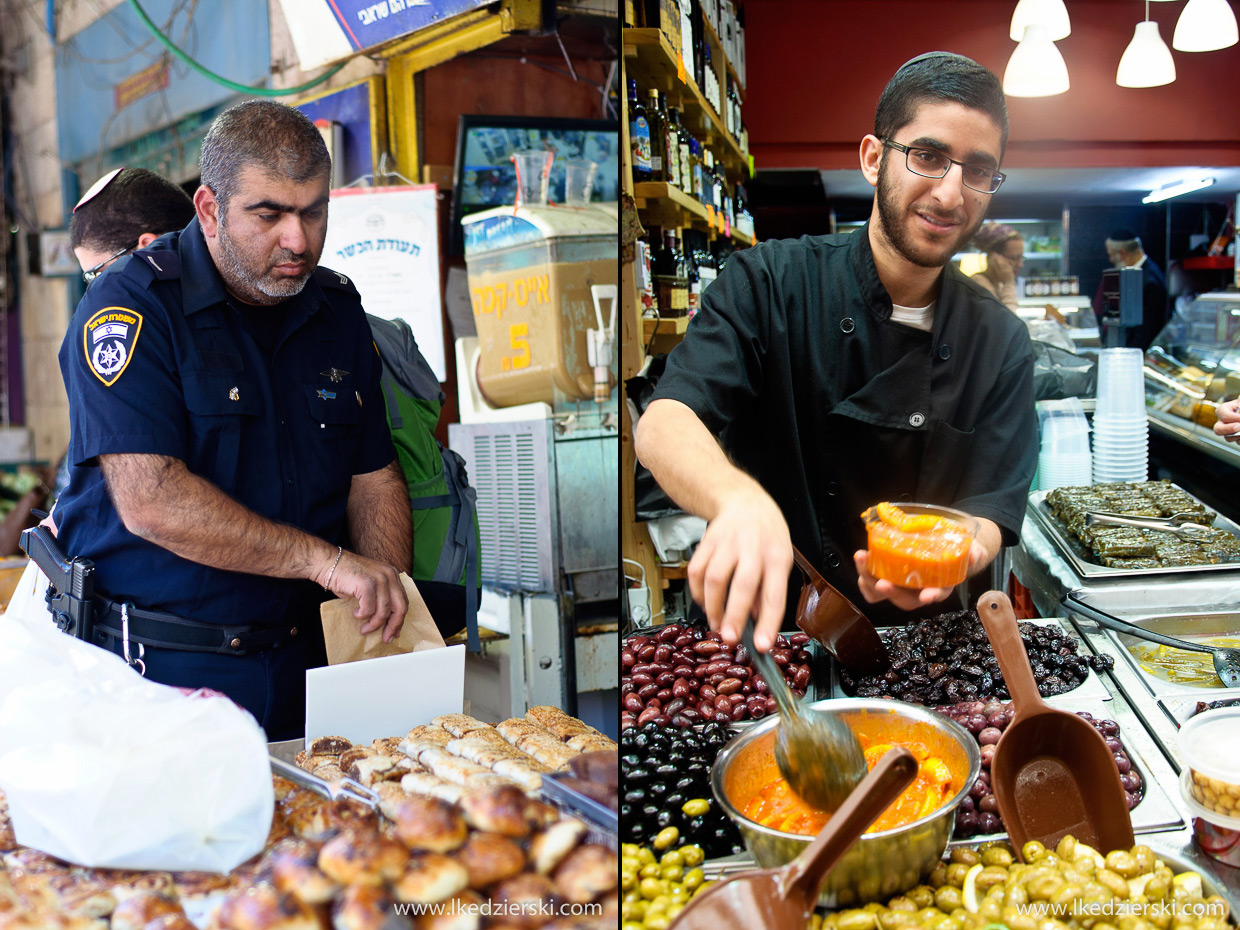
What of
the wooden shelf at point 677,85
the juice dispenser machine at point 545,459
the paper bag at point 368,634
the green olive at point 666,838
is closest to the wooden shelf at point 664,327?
the juice dispenser machine at point 545,459

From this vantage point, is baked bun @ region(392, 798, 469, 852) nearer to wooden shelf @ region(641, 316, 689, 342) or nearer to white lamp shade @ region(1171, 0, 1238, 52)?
wooden shelf @ region(641, 316, 689, 342)

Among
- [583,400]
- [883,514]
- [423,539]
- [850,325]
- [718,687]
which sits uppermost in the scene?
[850,325]

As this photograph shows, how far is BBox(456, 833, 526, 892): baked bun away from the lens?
0.88 meters

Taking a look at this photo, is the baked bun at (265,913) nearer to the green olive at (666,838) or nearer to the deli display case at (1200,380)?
the green olive at (666,838)

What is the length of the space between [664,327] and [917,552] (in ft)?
3.53

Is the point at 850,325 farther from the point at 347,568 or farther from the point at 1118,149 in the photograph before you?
the point at 347,568

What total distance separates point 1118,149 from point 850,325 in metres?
0.67

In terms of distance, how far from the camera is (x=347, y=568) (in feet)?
5.22

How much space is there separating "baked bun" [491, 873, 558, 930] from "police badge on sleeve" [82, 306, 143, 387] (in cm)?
103

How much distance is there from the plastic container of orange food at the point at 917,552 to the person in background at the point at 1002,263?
609 mm

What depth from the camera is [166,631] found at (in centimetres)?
152

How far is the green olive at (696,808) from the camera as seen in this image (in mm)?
1306

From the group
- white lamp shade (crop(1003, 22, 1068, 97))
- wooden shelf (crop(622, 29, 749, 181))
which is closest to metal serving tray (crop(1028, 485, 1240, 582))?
white lamp shade (crop(1003, 22, 1068, 97))

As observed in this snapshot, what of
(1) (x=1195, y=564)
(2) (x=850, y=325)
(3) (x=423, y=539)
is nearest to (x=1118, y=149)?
(2) (x=850, y=325)
